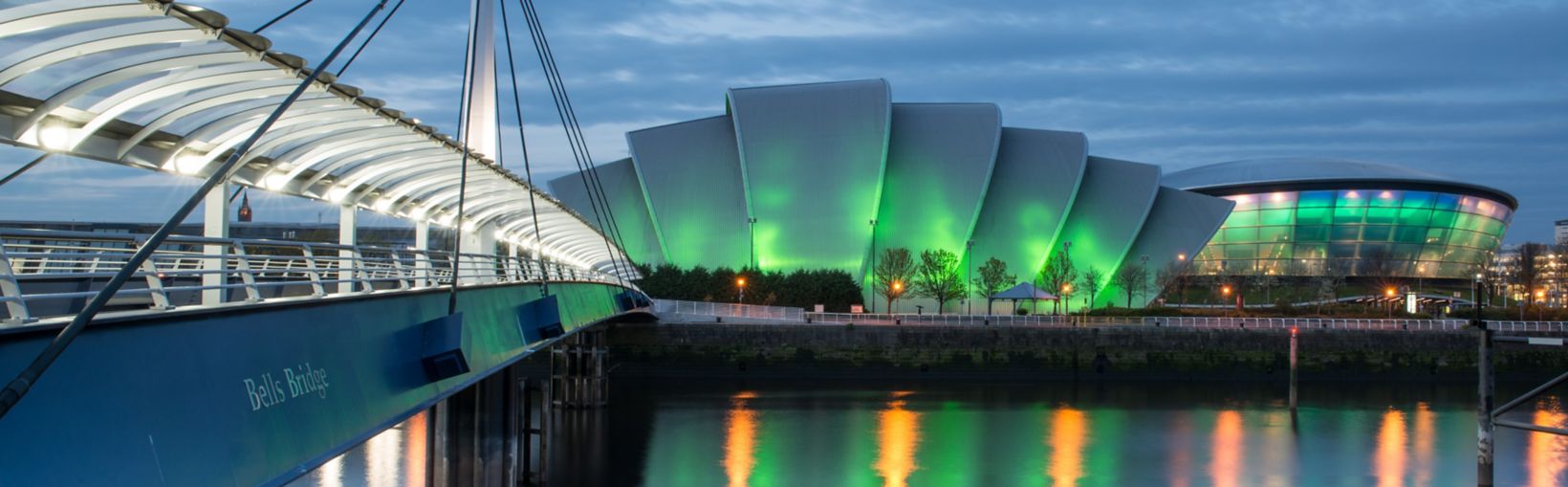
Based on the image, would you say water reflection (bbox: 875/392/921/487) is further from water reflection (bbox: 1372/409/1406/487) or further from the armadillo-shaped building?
the armadillo-shaped building

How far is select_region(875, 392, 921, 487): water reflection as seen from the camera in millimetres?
25859

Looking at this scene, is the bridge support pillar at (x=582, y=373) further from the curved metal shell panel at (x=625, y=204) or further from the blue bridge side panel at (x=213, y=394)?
the curved metal shell panel at (x=625, y=204)

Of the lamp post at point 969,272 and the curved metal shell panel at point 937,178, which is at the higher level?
the curved metal shell panel at point 937,178

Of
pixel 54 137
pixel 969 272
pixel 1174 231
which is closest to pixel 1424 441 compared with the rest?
pixel 54 137

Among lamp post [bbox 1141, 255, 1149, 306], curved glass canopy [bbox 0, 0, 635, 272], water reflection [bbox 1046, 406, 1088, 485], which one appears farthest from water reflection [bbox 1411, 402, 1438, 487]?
lamp post [bbox 1141, 255, 1149, 306]

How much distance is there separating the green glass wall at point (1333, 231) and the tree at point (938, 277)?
23288mm

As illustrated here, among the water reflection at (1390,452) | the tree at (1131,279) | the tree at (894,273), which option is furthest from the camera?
the tree at (1131,279)

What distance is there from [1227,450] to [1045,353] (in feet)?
55.3

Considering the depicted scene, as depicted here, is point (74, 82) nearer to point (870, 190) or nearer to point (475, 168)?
point (475, 168)

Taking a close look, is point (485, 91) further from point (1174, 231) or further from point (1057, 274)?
point (1174, 231)

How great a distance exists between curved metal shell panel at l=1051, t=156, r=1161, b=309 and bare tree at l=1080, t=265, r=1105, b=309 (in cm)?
19

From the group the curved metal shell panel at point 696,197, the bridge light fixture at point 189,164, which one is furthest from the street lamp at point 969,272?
the bridge light fixture at point 189,164

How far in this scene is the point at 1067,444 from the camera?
29.9 m

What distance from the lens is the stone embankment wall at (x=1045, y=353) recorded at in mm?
45844
